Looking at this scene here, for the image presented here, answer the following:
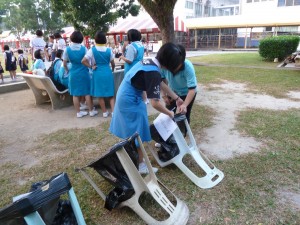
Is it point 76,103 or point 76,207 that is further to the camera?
A: point 76,103

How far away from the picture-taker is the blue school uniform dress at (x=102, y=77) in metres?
4.45

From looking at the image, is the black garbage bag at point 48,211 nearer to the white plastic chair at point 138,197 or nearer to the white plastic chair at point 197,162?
the white plastic chair at point 138,197

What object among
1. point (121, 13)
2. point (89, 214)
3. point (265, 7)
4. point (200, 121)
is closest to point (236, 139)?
point (200, 121)

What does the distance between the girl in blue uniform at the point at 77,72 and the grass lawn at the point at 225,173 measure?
31.6 inches

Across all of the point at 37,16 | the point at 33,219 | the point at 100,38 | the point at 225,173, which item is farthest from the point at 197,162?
the point at 37,16

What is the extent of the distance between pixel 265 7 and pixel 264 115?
31.4 metres

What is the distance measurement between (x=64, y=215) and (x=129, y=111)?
1027 mm

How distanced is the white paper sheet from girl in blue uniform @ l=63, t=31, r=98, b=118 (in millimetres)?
2509

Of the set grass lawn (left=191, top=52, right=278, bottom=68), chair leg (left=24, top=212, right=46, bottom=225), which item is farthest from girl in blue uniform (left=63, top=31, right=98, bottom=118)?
grass lawn (left=191, top=52, right=278, bottom=68)

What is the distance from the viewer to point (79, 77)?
4758 mm

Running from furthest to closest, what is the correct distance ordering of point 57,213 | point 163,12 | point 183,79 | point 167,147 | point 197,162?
1. point 163,12
2. point 183,79
3. point 167,147
4. point 197,162
5. point 57,213

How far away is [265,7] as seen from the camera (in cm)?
3122

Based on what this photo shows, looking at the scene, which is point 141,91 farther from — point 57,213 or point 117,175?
point 57,213

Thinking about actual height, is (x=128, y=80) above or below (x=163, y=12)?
below
